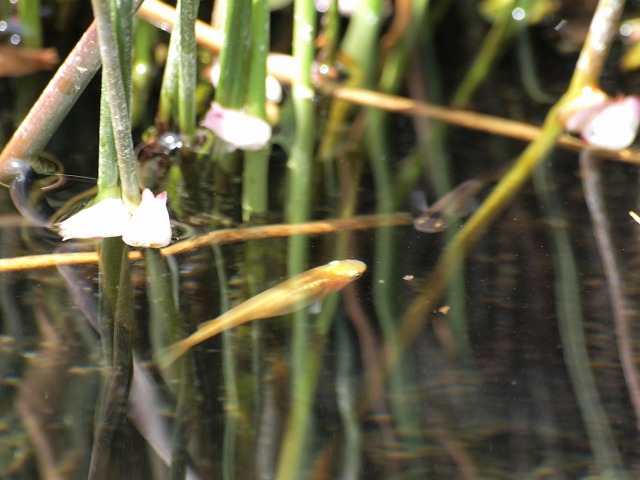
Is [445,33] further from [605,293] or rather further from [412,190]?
[605,293]

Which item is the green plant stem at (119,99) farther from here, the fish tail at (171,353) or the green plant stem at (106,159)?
the fish tail at (171,353)

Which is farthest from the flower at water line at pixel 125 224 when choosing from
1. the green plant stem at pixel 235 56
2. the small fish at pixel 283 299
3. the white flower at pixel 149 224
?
the green plant stem at pixel 235 56

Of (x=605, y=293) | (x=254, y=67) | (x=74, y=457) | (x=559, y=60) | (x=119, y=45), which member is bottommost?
(x=74, y=457)

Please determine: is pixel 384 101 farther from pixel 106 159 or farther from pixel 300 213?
pixel 106 159

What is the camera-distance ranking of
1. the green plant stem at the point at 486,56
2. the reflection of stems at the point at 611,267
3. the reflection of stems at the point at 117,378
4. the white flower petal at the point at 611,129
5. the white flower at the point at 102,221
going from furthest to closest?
the green plant stem at the point at 486,56 → the white flower petal at the point at 611,129 → the white flower at the point at 102,221 → the reflection of stems at the point at 611,267 → the reflection of stems at the point at 117,378

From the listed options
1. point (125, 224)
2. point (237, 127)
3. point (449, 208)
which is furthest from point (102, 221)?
point (449, 208)

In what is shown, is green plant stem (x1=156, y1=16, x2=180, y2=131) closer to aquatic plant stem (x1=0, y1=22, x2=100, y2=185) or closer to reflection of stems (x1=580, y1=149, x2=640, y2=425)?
aquatic plant stem (x1=0, y1=22, x2=100, y2=185)

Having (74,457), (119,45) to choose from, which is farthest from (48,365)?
(119,45)

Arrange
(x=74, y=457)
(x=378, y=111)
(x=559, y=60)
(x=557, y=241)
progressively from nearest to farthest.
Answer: (x=74, y=457), (x=557, y=241), (x=378, y=111), (x=559, y=60)

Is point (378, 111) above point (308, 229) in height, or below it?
above

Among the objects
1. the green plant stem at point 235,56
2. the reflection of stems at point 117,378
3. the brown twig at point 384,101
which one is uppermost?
the brown twig at point 384,101
